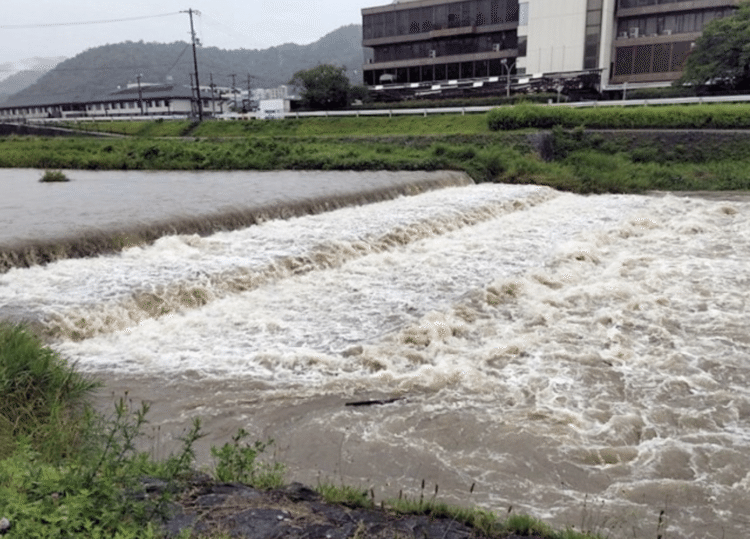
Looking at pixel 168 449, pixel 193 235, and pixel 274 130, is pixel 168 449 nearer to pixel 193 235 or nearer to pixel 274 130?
pixel 193 235

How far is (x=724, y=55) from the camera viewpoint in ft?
107

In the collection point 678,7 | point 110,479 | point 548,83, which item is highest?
point 678,7

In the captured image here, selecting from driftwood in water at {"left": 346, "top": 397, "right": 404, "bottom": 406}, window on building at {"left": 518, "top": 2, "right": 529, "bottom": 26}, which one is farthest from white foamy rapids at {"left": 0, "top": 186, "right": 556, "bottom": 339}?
window on building at {"left": 518, "top": 2, "right": 529, "bottom": 26}

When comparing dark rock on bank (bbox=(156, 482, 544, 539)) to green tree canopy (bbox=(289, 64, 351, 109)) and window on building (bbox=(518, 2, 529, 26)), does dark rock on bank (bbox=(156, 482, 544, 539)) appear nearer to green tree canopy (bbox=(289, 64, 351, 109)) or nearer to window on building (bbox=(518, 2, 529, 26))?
green tree canopy (bbox=(289, 64, 351, 109))

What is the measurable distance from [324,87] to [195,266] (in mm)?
34714

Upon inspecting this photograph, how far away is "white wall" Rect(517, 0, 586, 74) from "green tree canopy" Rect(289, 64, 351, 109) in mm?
13240

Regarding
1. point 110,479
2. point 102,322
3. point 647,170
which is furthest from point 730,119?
point 110,479

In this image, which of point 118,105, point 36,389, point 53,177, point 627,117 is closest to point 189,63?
point 118,105

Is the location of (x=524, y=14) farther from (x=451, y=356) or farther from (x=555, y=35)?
(x=451, y=356)

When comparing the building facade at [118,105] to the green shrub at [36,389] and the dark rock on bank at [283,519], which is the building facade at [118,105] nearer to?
the green shrub at [36,389]

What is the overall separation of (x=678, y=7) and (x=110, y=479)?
156 ft

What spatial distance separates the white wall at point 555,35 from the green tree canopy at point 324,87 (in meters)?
13.2

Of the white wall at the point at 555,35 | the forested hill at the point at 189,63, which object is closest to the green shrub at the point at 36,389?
the white wall at the point at 555,35

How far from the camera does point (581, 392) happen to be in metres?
5.74
